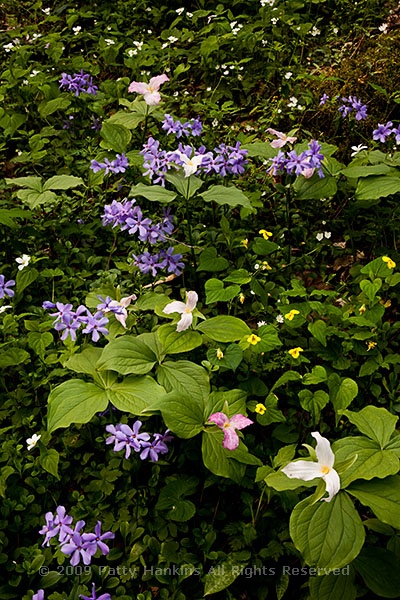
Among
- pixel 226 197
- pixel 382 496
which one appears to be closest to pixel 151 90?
pixel 226 197

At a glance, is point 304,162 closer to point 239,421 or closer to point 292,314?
point 292,314

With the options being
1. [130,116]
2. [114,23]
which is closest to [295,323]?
[130,116]

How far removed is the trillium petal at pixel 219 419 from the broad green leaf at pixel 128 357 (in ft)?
1.08

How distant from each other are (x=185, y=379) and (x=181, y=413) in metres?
0.19

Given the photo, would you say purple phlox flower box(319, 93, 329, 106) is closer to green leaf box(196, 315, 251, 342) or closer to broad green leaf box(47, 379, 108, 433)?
green leaf box(196, 315, 251, 342)

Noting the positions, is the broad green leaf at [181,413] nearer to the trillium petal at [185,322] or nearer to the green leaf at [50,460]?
the trillium petal at [185,322]

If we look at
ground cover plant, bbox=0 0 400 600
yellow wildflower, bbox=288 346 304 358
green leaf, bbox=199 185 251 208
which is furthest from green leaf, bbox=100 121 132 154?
yellow wildflower, bbox=288 346 304 358

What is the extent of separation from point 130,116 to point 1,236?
100 cm

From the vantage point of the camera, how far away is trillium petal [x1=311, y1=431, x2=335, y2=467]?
→ 1495 millimetres

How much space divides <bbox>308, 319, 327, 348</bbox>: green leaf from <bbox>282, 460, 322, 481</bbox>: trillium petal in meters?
0.83

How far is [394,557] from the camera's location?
5.62ft

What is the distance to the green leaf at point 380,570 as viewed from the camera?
1.67m

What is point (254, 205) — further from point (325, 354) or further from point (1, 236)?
point (1, 236)

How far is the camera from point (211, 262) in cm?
271
